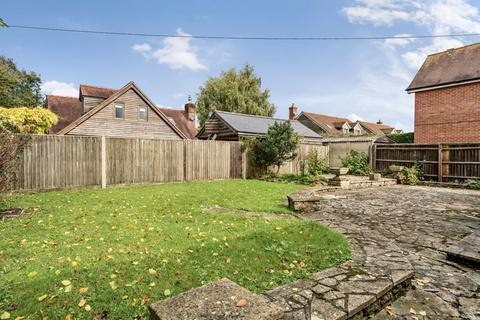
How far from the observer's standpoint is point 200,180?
12.5 m

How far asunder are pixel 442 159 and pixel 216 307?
46.2 ft

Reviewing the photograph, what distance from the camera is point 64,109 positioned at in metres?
22.3

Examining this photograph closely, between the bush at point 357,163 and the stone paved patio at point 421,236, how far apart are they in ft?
21.0

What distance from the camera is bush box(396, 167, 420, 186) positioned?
41.0 feet

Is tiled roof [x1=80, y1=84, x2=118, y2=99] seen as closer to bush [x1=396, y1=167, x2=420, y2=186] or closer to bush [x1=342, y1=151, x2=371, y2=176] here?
bush [x1=342, y1=151, x2=371, y2=176]

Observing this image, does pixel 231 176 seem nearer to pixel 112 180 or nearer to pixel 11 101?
pixel 112 180

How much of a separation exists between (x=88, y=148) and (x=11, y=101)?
28.4m

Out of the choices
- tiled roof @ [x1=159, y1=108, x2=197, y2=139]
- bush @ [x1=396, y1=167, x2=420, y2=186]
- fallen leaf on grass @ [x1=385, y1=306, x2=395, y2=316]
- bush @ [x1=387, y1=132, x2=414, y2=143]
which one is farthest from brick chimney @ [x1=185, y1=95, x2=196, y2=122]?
fallen leaf on grass @ [x1=385, y1=306, x2=395, y2=316]

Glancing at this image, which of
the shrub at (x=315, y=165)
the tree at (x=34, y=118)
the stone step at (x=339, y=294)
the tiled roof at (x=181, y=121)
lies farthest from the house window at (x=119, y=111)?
the stone step at (x=339, y=294)

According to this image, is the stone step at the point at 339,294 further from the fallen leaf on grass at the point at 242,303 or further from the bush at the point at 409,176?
the bush at the point at 409,176

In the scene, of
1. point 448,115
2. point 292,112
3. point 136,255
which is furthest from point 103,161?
point 292,112

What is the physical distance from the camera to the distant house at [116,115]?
56.9 feet

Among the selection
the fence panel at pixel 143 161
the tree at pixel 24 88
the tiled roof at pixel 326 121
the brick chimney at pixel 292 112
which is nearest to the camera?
the fence panel at pixel 143 161

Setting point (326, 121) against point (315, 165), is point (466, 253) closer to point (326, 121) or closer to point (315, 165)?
point (315, 165)
